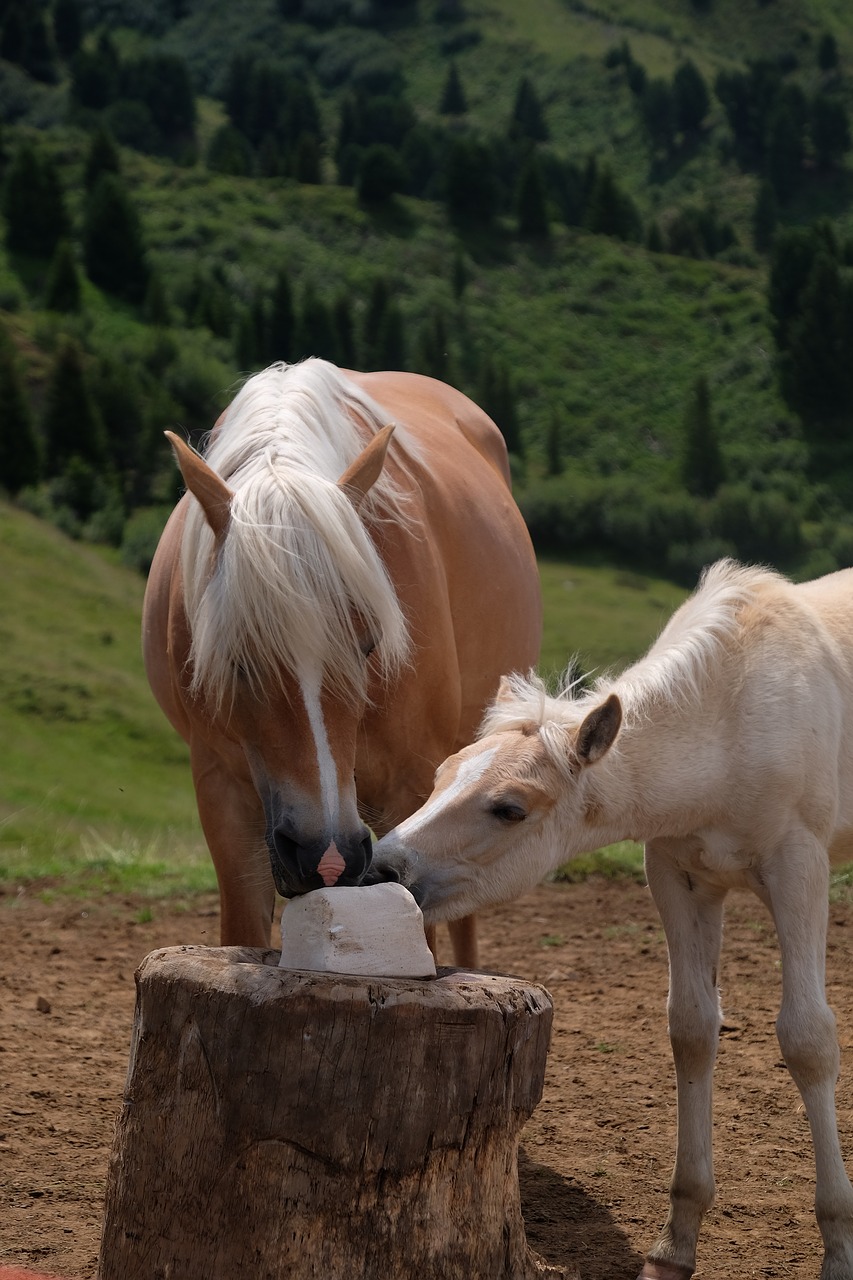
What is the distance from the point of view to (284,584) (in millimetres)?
3605

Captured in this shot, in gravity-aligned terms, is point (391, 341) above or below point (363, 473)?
below

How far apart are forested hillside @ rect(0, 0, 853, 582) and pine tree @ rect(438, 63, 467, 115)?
289 mm

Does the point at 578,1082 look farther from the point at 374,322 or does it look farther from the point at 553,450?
the point at 374,322

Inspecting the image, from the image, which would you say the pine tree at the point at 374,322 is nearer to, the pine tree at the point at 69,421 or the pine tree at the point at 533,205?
the pine tree at the point at 533,205

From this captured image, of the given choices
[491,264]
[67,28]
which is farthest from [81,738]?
[67,28]

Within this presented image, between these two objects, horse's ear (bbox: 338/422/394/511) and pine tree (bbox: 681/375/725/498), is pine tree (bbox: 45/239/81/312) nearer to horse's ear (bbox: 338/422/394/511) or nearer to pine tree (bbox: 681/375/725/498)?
pine tree (bbox: 681/375/725/498)

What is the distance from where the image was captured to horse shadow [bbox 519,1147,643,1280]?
3.94 meters

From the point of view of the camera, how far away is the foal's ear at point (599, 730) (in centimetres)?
357

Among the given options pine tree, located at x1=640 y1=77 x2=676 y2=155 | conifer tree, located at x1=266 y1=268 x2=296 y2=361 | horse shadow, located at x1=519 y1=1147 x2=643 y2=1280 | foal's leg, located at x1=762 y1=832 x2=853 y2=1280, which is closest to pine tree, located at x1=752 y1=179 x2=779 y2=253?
pine tree, located at x1=640 y1=77 x2=676 y2=155

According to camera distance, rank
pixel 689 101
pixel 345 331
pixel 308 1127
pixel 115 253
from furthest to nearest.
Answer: pixel 689 101
pixel 345 331
pixel 115 253
pixel 308 1127

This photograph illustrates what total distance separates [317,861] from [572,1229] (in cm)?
162

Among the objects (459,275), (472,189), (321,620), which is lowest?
(459,275)

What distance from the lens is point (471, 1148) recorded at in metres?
2.95

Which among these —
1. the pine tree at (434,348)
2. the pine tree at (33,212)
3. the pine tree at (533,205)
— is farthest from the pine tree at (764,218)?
the pine tree at (33,212)
